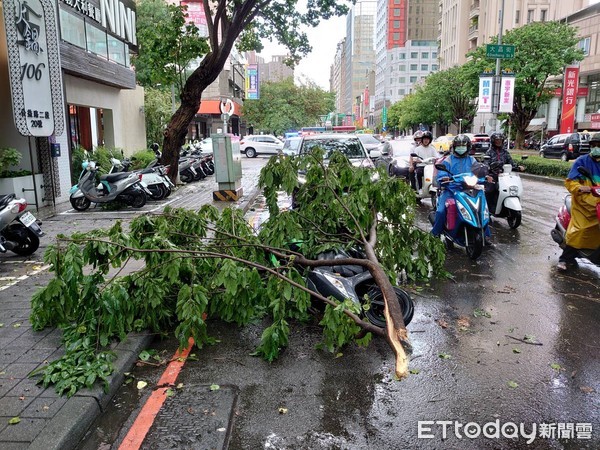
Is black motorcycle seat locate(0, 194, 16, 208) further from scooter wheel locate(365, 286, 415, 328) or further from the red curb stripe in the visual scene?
scooter wheel locate(365, 286, 415, 328)

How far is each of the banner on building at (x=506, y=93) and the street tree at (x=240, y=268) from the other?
74.1 feet

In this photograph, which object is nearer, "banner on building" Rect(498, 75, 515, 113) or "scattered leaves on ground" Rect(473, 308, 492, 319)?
"scattered leaves on ground" Rect(473, 308, 492, 319)

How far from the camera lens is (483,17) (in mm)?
60312

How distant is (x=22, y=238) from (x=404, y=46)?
129m

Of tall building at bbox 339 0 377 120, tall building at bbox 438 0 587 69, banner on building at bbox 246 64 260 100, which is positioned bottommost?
banner on building at bbox 246 64 260 100

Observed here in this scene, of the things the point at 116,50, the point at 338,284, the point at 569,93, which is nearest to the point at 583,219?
the point at 338,284

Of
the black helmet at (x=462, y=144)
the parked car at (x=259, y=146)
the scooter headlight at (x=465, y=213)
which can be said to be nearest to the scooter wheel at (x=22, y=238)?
the scooter headlight at (x=465, y=213)

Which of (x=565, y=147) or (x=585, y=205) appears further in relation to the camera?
(x=565, y=147)

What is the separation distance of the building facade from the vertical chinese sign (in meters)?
0.03

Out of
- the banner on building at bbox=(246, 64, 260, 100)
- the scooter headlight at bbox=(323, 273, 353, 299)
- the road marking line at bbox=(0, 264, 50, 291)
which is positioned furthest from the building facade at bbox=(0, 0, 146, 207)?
the banner on building at bbox=(246, 64, 260, 100)

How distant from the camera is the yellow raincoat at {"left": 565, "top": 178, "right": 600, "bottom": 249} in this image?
631 centimetres

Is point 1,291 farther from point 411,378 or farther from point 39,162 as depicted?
point 39,162

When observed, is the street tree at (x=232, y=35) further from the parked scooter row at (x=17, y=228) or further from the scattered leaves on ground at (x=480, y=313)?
the scattered leaves on ground at (x=480, y=313)

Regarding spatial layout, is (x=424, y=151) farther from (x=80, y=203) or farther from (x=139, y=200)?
(x=80, y=203)
